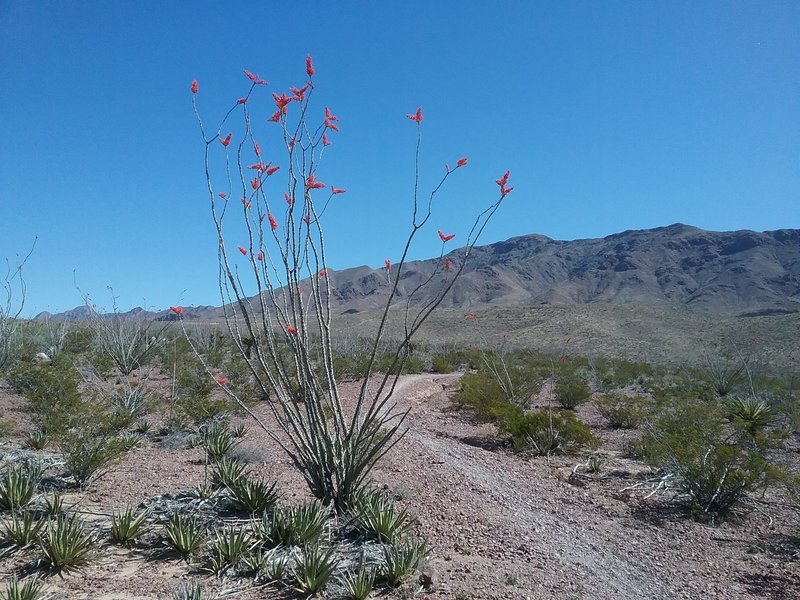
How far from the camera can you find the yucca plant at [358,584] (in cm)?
449

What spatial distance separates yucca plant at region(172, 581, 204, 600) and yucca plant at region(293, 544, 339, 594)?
2.47 ft

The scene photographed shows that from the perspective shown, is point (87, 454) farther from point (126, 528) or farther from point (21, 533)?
point (126, 528)

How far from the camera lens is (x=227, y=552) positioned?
5008 mm

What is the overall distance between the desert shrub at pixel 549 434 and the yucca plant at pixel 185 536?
23.4 ft

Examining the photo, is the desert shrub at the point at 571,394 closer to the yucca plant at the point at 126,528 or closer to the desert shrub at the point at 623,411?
the desert shrub at the point at 623,411

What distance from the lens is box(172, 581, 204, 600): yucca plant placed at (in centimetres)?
408

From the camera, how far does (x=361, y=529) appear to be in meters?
5.72

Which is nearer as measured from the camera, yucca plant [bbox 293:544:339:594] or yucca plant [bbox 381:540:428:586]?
yucca plant [bbox 293:544:339:594]

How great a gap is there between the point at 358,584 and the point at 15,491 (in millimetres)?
4029

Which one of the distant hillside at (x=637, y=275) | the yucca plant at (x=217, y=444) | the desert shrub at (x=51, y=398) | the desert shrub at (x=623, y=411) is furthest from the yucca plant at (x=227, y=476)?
the distant hillside at (x=637, y=275)

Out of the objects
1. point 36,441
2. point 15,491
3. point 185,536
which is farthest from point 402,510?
point 36,441

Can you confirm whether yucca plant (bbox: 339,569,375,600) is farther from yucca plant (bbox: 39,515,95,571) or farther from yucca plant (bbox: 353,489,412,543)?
yucca plant (bbox: 39,515,95,571)

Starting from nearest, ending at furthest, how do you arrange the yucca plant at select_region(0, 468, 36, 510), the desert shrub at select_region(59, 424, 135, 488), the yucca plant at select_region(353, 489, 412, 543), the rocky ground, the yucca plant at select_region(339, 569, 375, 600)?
the yucca plant at select_region(339, 569, 375, 600), the rocky ground, the yucca plant at select_region(353, 489, 412, 543), the yucca plant at select_region(0, 468, 36, 510), the desert shrub at select_region(59, 424, 135, 488)

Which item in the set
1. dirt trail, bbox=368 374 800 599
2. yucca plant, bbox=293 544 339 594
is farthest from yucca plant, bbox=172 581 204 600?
dirt trail, bbox=368 374 800 599
